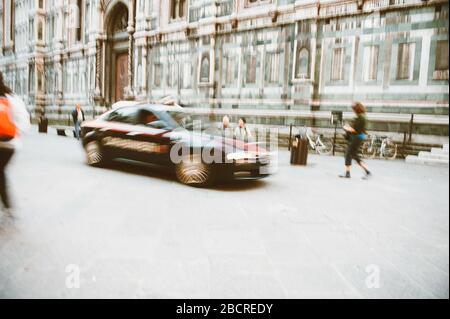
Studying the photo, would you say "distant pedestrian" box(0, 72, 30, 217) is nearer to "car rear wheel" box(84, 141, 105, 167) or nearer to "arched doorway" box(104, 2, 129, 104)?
"car rear wheel" box(84, 141, 105, 167)

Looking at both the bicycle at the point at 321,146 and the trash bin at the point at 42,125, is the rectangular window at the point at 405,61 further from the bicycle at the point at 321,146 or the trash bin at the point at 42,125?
the trash bin at the point at 42,125

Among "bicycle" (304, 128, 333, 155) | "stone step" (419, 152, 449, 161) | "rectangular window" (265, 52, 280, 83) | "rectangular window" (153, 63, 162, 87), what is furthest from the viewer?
"rectangular window" (153, 63, 162, 87)

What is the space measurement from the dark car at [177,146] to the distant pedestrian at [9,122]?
9.39 ft

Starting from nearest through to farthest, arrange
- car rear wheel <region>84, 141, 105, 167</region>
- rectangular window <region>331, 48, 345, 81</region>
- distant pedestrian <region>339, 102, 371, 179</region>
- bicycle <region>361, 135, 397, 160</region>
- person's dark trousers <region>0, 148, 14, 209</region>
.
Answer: person's dark trousers <region>0, 148, 14, 209</region>, distant pedestrian <region>339, 102, 371, 179</region>, car rear wheel <region>84, 141, 105, 167</region>, bicycle <region>361, 135, 397, 160</region>, rectangular window <region>331, 48, 345, 81</region>

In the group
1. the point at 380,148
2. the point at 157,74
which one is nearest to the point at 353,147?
the point at 380,148

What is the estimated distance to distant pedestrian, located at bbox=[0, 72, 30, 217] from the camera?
3716 millimetres

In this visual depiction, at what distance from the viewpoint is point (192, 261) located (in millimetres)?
3092

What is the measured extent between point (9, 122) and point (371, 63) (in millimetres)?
13049

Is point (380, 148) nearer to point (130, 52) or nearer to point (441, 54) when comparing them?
point (441, 54)

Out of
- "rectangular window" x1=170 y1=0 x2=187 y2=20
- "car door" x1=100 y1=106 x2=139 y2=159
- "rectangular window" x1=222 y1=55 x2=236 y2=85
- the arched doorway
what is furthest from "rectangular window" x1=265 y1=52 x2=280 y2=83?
the arched doorway

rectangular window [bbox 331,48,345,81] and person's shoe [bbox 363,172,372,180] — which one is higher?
rectangular window [bbox 331,48,345,81]

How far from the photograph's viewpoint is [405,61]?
41.3 ft

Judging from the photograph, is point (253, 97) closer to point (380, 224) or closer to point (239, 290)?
point (380, 224)

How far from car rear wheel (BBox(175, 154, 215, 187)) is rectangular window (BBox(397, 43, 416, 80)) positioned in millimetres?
10164
